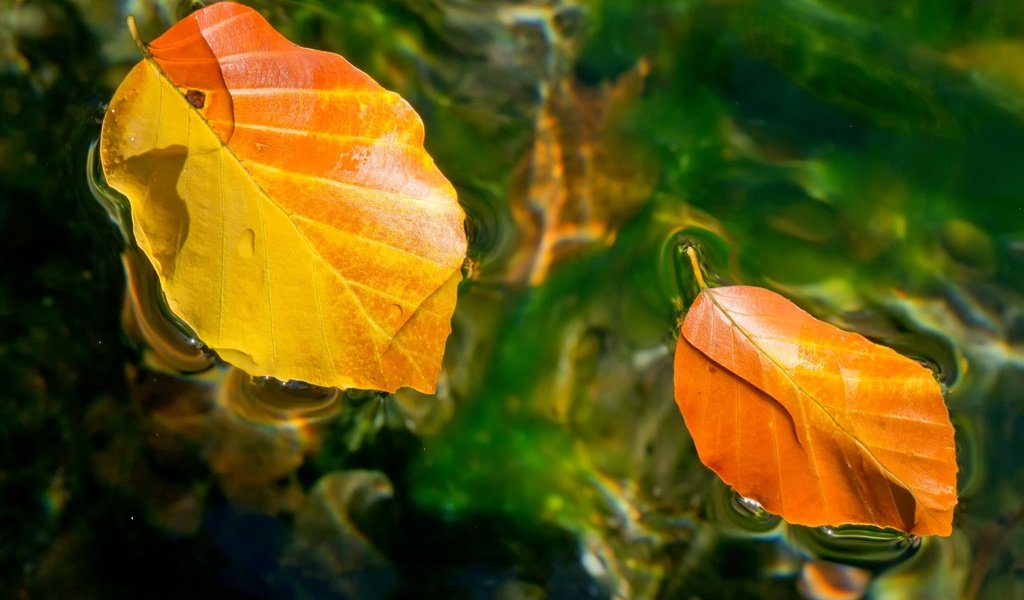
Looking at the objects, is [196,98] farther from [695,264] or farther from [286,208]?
[695,264]

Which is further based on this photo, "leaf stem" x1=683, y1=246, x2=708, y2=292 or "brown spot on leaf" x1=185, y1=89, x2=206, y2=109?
"leaf stem" x1=683, y1=246, x2=708, y2=292

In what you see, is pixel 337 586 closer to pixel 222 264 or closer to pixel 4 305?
pixel 222 264

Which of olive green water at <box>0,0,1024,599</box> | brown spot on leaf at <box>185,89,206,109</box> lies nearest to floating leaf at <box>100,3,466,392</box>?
brown spot on leaf at <box>185,89,206,109</box>

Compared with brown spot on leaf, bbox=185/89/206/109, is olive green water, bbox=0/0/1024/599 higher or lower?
lower

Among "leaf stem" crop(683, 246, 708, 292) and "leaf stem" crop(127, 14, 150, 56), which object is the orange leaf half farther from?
"leaf stem" crop(127, 14, 150, 56)

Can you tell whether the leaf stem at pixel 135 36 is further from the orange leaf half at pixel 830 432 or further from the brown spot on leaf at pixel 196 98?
the orange leaf half at pixel 830 432

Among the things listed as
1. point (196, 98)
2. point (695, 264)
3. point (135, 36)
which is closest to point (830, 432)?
point (695, 264)
